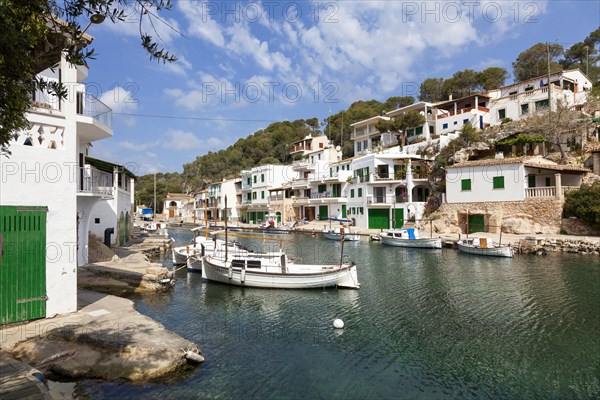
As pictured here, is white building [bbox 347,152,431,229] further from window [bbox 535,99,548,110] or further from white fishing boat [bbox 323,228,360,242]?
window [bbox 535,99,548,110]

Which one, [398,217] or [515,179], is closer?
[515,179]

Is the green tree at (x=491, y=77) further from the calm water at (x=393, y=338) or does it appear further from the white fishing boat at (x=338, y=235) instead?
the calm water at (x=393, y=338)

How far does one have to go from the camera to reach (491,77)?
66.2m

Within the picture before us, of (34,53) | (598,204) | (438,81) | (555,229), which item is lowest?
(555,229)

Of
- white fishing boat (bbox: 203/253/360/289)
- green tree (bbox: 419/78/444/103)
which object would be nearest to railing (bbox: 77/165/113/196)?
white fishing boat (bbox: 203/253/360/289)

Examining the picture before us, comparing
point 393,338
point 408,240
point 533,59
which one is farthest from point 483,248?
point 533,59

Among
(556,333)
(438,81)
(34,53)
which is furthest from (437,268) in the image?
(438,81)

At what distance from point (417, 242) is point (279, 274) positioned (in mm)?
20513

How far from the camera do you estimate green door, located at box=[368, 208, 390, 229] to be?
49.3 m

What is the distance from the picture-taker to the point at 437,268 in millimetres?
25781

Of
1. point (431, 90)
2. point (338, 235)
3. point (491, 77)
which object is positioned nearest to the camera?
point (338, 235)

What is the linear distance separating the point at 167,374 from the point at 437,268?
21.1m

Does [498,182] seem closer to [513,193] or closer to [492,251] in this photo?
[513,193]

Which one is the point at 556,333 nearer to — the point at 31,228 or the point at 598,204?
the point at 31,228
